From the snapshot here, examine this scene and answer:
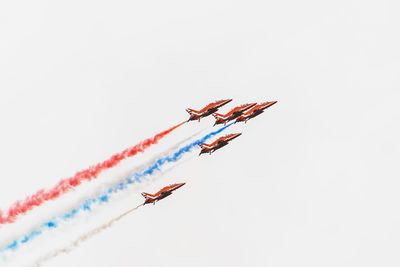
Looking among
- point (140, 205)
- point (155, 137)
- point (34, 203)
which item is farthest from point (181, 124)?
point (34, 203)

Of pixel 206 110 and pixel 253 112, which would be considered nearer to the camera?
pixel 206 110

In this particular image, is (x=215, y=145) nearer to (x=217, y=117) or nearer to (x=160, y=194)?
(x=217, y=117)

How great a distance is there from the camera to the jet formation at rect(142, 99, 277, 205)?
150 m

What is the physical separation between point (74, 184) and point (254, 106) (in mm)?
38220

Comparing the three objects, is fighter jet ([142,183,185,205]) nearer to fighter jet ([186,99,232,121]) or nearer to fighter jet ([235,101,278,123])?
fighter jet ([186,99,232,121])

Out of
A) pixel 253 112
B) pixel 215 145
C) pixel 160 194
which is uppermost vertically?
pixel 253 112

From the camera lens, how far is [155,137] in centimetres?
14962

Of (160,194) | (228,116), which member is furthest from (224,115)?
(160,194)

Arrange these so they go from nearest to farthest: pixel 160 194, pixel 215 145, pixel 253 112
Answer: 1. pixel 160 194
2. pixel 215 145
3. pixel 253 112

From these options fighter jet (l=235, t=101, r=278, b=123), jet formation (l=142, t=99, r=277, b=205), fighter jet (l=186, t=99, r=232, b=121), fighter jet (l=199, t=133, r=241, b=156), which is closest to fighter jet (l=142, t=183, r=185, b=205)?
jet formation (l=142, t=99, r=277, b=205)

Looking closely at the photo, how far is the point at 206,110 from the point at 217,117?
131 inches

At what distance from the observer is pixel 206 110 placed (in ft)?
500

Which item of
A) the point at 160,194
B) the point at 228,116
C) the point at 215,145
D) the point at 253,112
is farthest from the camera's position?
the point at 253,112

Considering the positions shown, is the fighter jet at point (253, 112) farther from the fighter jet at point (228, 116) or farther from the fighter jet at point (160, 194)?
the fighter jet at point (160, 194)
